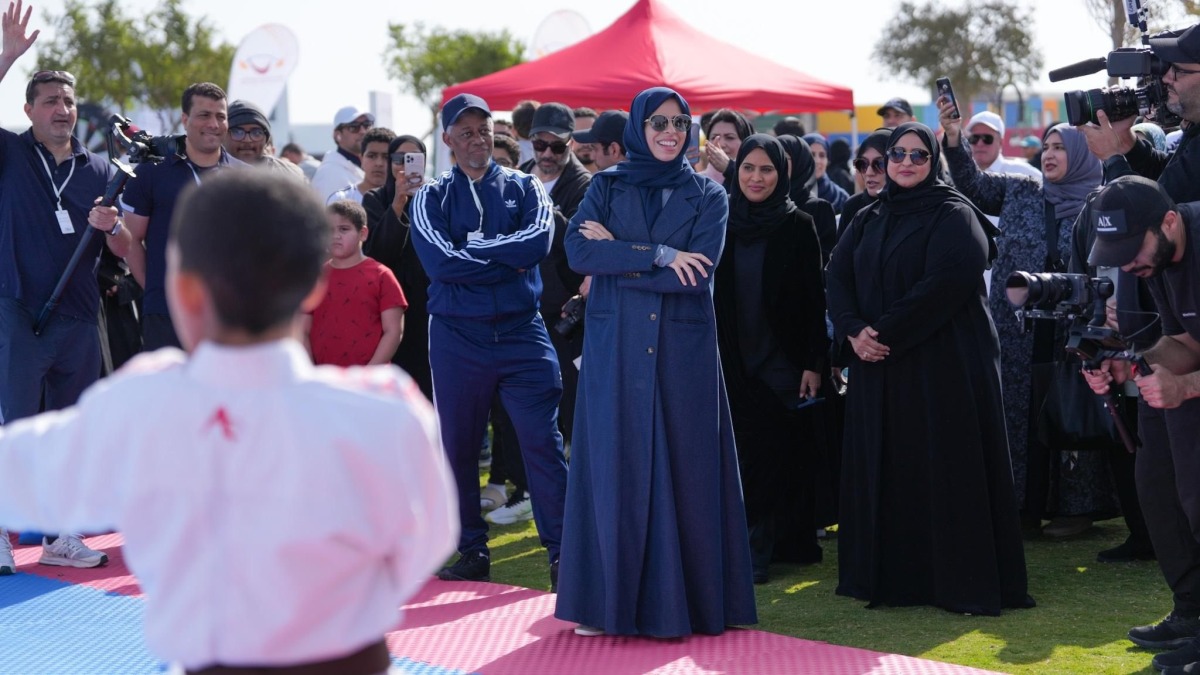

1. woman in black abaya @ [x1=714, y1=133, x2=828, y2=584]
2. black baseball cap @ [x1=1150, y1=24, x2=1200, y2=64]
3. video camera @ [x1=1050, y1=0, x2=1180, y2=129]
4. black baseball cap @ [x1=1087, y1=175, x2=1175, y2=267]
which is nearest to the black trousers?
black baseball cap @ [x1=1087, y1=175, x2=1175, y2=267]

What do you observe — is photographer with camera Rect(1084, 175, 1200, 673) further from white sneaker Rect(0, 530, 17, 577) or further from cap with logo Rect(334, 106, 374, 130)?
cap with logo Rect(334, 106, 374, 130)

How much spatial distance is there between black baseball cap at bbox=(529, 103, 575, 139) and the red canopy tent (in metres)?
3.62

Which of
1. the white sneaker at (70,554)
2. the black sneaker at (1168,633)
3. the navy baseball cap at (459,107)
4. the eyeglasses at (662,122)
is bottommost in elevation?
the black sneaker at (1168,633)

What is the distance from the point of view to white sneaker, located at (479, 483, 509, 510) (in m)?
8.43

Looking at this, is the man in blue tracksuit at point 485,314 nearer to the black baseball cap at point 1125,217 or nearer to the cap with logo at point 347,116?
the black baseball cap at point 1125,217

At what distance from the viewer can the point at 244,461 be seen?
2102mm

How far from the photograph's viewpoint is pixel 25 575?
6.56 metres

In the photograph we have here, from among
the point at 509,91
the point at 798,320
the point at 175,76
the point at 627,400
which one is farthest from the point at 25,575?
the point at 175,76

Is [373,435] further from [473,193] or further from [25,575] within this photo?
[25,575]

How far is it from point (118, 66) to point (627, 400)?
112ft

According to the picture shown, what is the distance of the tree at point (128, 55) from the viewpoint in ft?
Result: 118

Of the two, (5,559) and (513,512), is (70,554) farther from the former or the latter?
(513,512)

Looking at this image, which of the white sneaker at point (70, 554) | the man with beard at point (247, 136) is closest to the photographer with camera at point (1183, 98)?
the man with beard at point (247, 136)

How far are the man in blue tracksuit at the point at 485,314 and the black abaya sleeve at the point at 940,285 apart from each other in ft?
5.11
